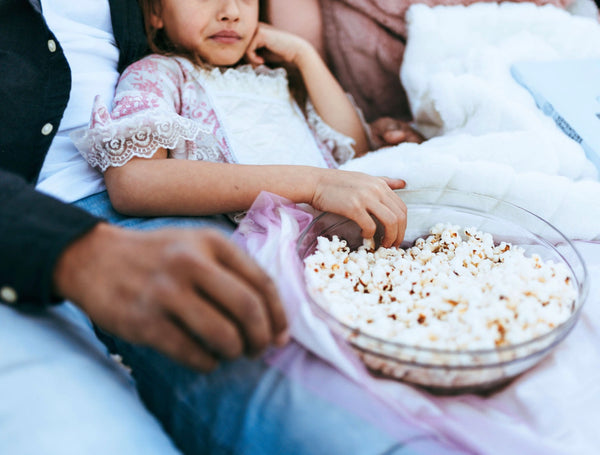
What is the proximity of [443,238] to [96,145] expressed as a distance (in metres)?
0.57

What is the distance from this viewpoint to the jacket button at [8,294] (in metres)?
0.45

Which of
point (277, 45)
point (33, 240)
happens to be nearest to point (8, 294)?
point (33, 240)

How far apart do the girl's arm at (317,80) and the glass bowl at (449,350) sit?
0.42 m

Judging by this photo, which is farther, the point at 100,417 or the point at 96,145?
the point at 96,145

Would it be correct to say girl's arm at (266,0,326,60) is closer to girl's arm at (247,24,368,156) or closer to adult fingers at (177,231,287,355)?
girl's arm at (247,24,368,156)

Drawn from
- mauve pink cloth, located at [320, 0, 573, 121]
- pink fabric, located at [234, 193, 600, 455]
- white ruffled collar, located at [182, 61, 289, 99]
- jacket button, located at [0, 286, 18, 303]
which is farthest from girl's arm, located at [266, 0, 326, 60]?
jacket button, located at [0, 286, 18, 303]

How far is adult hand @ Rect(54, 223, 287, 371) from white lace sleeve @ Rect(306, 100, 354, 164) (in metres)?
0.75

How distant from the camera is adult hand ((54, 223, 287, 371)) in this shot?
375 mm

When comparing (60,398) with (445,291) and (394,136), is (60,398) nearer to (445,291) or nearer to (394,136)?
(445,291)

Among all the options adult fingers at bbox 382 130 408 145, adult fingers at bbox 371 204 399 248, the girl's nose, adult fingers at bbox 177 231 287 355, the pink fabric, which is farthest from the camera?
adult fingers at bbox 382 130 408 145

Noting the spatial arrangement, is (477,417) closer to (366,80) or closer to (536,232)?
(536,232)


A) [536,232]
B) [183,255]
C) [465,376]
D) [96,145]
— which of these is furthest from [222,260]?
[536,232]

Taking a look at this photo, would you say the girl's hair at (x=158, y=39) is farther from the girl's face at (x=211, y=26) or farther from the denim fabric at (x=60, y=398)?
the denim fabric at (x=60, y=398)

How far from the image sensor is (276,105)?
104 cm
